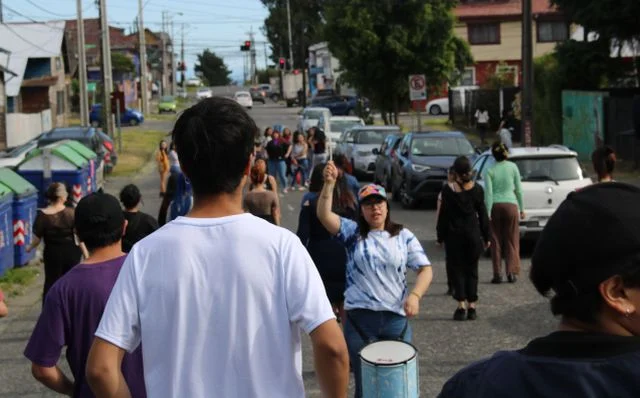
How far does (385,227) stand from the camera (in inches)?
275

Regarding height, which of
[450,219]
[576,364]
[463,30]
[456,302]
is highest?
[463,30]

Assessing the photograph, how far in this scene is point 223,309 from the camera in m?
3.21

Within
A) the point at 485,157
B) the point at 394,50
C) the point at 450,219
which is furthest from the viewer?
the point at 394,50

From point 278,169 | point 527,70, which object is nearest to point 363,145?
point 278,169

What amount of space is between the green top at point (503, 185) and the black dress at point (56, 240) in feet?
17.5

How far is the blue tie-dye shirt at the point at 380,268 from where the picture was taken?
6.74 meters

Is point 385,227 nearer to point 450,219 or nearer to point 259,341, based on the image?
point 259,341

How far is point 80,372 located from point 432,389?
172 inches

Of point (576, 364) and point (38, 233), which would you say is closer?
point (576, 364)

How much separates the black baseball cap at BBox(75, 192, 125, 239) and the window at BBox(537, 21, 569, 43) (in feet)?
209

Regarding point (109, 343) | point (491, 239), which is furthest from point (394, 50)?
point (109, 343)

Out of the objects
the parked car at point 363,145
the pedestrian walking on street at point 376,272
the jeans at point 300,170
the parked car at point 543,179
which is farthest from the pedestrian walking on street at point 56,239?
the parked car at point 363,145

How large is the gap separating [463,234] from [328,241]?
141 inches

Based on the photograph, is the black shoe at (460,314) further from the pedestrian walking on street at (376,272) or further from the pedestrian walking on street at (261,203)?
the pedestrian walking on street at (376,272)
